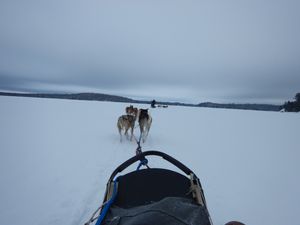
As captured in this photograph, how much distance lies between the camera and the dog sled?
1445 mm

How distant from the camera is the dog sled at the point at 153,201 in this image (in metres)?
1.45

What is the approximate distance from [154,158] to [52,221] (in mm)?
3022

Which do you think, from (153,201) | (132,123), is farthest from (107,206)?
(132,123)

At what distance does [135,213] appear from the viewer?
153cm

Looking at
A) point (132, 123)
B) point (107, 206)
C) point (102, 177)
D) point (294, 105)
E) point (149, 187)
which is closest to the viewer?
point (107, 206)

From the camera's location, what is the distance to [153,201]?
1946 mm

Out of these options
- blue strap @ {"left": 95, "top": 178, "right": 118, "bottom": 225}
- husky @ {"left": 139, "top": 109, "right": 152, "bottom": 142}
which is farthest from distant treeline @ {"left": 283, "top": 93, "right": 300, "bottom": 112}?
blue strap @ {"left": 95, "top": 178, "right": 118, "bottom": 225}

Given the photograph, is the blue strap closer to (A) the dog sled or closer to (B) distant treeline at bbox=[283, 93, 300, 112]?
(A) the dog sled

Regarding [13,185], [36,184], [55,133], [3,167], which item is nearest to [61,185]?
[36,184]

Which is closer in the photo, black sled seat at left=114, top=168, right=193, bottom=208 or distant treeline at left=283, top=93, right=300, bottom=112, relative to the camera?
black sled seat at left=114, top=168, right=193, bottom=208

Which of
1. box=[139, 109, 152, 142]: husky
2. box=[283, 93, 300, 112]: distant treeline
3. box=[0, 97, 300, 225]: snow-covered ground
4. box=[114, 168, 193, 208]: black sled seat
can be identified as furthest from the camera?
box=[283, 93, 300, 112]: distant treeline

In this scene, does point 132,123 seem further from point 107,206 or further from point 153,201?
point 107,206

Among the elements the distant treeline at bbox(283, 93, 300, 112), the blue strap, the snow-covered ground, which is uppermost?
the distant treeline at bbox(283, 93, 300, 112)

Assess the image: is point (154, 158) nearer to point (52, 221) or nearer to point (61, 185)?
point (61, 185)
